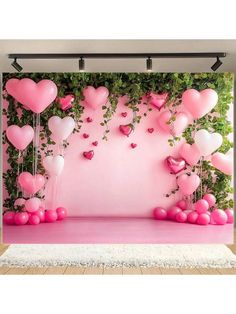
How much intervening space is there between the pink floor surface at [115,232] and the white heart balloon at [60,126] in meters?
1.18

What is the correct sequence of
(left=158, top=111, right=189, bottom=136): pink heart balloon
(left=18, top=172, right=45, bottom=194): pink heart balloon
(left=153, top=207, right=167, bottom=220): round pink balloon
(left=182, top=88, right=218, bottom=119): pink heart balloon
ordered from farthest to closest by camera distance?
(left=153, top=207, right=167, bottom=220): round pink balloon
(left=158, top=111, right=189, bottom=136): pink heart balloon
(left=18, top=172, right=45, bottom=194): pink heart balloon
(left=182, top=88, right=218, bottom=119): pink heart balloon

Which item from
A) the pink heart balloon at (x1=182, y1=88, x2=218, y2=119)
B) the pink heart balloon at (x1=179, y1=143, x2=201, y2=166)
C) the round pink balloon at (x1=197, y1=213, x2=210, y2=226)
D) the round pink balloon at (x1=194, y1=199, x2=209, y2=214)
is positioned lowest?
the round pink balloon at (x1=197, y1=213, x2=210, y2=226)

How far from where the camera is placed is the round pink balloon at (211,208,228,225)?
6.24 m

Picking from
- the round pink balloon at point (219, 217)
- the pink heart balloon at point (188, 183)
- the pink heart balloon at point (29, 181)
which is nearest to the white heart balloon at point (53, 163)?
the pink heart balloon at point (29, 181)

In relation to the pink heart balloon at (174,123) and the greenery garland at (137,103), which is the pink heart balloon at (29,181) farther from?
the pink heart balloon at (174,123)

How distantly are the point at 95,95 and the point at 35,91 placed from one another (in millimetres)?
1562

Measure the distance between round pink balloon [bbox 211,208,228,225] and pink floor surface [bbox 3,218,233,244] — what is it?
0.09 metres

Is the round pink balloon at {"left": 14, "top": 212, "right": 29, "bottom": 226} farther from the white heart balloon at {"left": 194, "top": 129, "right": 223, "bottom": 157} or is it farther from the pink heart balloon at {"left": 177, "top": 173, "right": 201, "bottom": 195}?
the white heart balloon at {"left": 194, "top": 129, "right": 223, "bottom": 157}

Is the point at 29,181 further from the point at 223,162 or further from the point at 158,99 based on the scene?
the point at 223,162

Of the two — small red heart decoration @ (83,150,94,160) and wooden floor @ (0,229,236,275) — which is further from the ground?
small red heart decoration @ (83,150,94,160)

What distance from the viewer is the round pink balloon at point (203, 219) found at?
245 inches

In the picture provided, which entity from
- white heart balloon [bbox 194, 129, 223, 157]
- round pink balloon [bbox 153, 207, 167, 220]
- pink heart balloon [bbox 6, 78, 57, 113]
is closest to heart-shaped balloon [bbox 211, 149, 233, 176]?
white heart balloon [bbox 194, 129, 223, 157]
